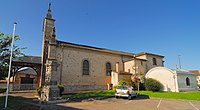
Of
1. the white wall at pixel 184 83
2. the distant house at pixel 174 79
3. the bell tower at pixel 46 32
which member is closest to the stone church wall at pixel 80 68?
the bell tower at pixel 46 32

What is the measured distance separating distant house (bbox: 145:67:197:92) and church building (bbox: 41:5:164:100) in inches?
158

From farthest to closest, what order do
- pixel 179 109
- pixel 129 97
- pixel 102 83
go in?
pixel 102 83 → pixel 129 97 → pixel 179 109

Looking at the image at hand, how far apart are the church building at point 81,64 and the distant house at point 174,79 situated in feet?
13.2

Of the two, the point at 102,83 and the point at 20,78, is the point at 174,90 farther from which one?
the point at 20,78

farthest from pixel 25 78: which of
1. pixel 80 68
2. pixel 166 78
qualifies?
pixel 166 78

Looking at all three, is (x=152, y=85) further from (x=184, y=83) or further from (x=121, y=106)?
(x=121, y=106)

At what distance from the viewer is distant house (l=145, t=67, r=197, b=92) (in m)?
23.8

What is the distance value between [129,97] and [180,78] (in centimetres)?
1315

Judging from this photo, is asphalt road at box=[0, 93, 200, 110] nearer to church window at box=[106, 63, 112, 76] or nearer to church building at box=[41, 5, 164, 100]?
church building at box=[41, 5, 164, 100]

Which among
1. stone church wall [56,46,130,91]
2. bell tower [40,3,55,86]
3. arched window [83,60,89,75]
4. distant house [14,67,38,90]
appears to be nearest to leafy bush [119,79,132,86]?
stone church wall [56,46,130,91]

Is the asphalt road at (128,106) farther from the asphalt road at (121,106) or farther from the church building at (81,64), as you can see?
the church building at (81,64)

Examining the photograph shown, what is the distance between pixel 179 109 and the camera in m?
10.6

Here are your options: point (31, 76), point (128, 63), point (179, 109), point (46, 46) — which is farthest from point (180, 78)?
point (31, 76)

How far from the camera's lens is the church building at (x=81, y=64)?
22.3 meters
